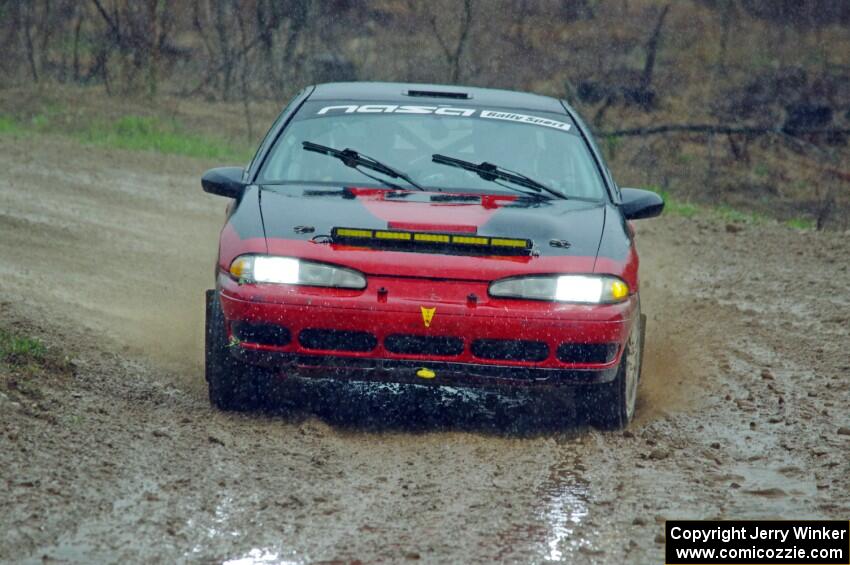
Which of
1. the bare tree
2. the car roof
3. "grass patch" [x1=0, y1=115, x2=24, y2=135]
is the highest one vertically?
the bare tree

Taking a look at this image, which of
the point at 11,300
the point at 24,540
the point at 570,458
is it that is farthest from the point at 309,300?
the point at 11,300

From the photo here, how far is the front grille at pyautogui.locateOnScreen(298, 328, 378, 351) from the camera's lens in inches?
230

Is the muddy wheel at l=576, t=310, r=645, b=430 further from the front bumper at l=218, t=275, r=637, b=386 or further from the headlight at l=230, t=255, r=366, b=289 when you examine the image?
the headlight at l=230, t=255, r=366, b=289

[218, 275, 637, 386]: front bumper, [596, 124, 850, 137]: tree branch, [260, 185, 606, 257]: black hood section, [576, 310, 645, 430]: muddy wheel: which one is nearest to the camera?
[218, 275, 637, 386]: front bumper

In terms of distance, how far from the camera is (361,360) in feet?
19.2

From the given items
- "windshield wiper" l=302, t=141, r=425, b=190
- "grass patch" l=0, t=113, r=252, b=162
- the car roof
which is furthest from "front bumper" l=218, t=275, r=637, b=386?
"grass patch" l=0, t=113, r=252, b=162

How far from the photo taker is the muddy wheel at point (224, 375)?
6059 mm

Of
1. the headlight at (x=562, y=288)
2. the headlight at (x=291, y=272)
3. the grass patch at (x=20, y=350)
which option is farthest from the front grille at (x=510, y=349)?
the grass patch at (x=20, y=350)

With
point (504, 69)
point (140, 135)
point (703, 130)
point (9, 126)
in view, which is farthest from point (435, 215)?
point (504, 69)

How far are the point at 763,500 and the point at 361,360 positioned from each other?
5.63ft

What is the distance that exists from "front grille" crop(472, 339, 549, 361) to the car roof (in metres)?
2.05

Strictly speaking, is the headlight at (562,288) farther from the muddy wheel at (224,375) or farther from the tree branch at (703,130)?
the tree branch at (703,130)

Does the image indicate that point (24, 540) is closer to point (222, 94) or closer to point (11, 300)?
point (11, 300)

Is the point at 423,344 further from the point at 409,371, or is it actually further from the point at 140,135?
the point at 140,135
